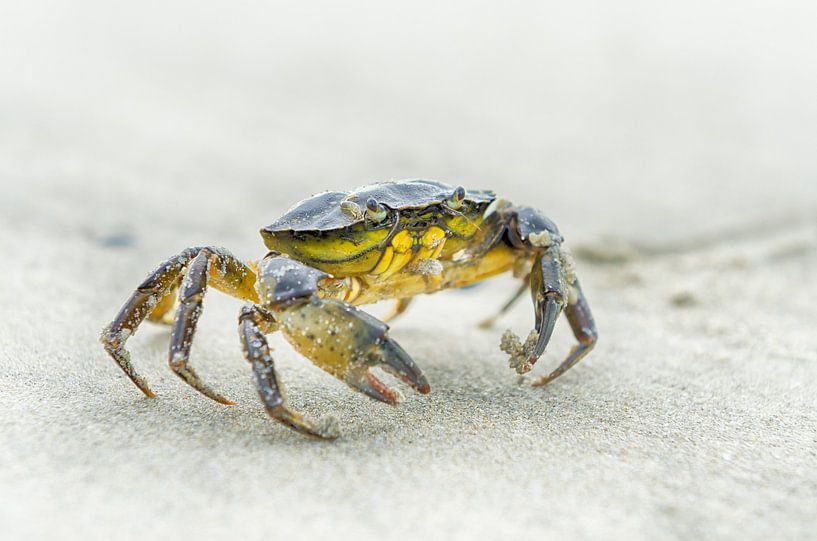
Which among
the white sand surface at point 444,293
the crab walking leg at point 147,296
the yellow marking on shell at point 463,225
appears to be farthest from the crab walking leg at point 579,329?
the crab walking leg at point 147,296

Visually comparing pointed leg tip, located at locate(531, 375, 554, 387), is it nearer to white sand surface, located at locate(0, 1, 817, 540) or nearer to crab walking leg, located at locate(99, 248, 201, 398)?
white sand surface, located at locate(0, 1, 817, 540)

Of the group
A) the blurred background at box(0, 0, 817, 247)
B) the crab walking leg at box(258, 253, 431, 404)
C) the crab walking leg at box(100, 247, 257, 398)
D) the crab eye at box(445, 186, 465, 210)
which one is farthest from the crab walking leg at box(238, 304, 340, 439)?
the blurred background at box(0, 0, 817, 247)

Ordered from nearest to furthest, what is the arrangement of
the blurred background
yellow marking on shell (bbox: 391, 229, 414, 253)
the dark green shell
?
the dark green shell
yellow marking on shell (bbox: 391, 229, 414, 253)
the blurred background

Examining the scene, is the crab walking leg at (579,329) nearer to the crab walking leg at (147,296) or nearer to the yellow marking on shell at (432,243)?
the yellow marking on shell at (432,243)

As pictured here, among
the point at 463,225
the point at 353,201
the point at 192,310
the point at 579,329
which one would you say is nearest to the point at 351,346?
the point at 192,310

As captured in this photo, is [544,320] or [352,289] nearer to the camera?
[544,320]

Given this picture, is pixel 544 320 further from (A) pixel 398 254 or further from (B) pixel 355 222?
(B) pixel 355 222

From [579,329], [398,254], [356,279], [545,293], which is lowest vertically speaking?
[579,329]

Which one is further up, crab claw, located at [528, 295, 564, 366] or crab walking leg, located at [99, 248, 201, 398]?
crab walking leg, located at [99, 248, 201, 398]

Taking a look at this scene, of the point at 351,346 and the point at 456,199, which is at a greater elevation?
the point at 456,199
